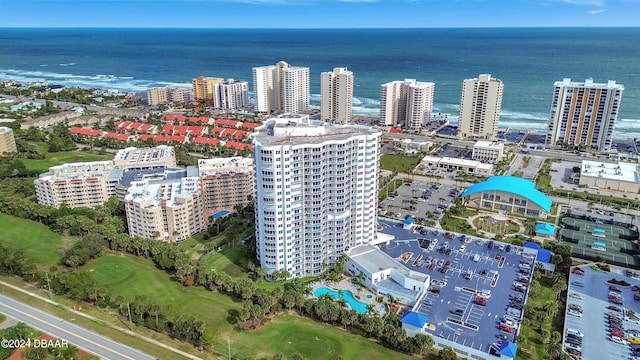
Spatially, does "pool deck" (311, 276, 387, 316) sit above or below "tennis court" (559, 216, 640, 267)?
below

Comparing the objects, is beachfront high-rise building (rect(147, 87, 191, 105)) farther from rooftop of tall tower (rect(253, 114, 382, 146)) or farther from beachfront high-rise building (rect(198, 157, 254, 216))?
rooftop of tall tower (rect(253, 114, 382, 146))

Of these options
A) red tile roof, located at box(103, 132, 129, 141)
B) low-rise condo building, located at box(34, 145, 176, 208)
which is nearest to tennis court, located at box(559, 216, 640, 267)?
low-rise condo building, located at box(34, 145, 176, 208)

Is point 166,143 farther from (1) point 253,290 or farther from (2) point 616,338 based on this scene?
Answer: (2) point 616,338

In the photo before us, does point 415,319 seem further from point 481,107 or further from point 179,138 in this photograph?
point 179,138

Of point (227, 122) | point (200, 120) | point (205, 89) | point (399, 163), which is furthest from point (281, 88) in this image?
point (399, 163)

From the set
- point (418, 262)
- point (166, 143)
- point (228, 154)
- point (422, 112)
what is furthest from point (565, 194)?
point (166, 143)

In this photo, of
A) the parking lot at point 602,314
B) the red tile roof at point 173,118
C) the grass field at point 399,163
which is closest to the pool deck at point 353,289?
the parking lot at point 602,314
